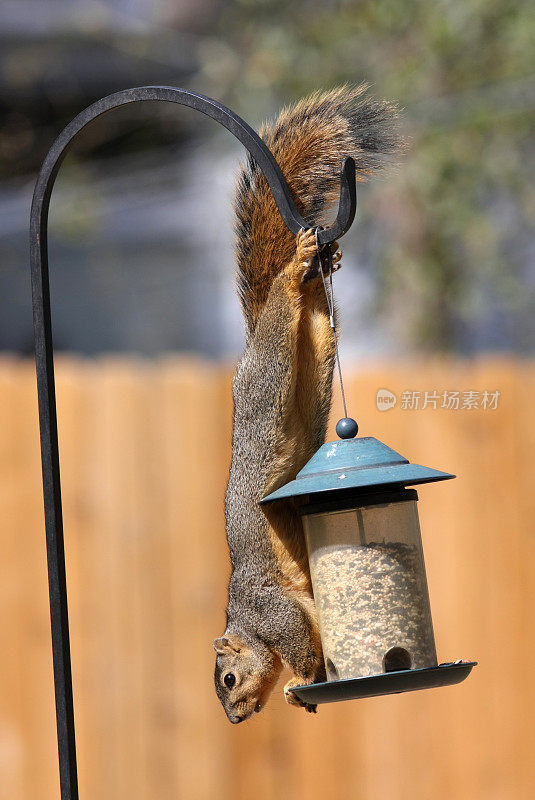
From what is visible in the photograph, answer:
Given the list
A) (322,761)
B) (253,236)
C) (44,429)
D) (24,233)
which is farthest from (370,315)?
(44,429)

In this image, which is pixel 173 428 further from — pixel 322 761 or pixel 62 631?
pixel 62 631

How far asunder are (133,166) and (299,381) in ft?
14.0

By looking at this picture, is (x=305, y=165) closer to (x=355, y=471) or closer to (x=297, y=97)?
(x=355, y=471)

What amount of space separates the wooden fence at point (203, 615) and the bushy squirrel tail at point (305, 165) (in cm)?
118

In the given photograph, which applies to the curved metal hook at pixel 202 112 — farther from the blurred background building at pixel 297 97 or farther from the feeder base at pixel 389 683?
the blurred background building at pixel 297 97

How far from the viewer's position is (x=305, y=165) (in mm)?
1517

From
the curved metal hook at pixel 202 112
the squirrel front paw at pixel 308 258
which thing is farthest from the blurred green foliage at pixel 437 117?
the curved metal hook at pixel 202 112

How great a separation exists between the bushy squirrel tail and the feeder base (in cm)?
56

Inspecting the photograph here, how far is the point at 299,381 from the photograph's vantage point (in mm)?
1571

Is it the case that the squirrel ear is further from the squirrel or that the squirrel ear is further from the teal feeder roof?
the teal feeder roof

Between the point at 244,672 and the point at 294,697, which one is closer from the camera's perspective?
the point at 294,697

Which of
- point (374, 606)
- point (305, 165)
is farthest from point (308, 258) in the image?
point (374, 606)

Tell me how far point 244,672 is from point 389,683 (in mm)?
449

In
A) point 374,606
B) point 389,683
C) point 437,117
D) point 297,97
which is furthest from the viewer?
point 297,97
